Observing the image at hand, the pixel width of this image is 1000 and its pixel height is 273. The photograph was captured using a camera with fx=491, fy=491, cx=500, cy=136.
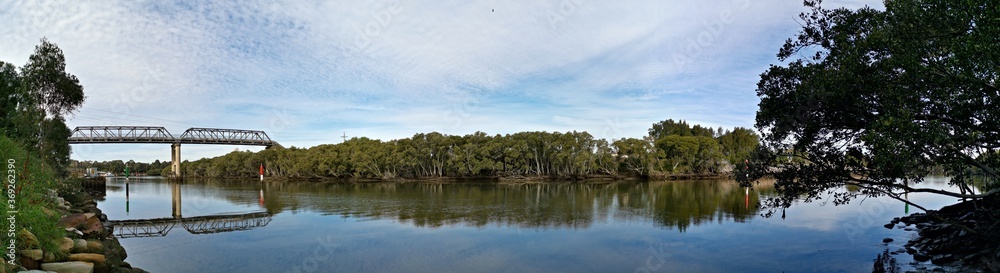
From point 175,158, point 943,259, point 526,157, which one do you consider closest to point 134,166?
point 175,158

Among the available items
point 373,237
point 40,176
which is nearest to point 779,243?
point 373,237

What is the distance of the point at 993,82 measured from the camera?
26.1 ft

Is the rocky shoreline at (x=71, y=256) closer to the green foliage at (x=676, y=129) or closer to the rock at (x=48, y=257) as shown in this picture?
the rock at (x=48, y=257)

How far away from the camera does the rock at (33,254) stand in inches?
339

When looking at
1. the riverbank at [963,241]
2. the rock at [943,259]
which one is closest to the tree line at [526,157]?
the riverbank at [963,241]

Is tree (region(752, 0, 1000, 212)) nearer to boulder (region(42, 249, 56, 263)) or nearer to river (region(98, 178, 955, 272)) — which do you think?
river (region(98, 178, 955, 272))

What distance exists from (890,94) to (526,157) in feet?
215

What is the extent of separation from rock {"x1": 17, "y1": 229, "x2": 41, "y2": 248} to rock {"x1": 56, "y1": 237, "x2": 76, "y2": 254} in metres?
0.84

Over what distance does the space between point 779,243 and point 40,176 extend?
21.8m

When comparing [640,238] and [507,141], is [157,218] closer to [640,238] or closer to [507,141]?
[640,238]

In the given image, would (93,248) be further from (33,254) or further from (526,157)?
(526,157)

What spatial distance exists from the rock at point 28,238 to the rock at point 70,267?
0.46m

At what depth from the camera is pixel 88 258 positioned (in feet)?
34.2

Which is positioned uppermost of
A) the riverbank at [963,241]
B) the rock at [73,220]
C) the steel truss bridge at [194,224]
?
the rock at [73,220]
